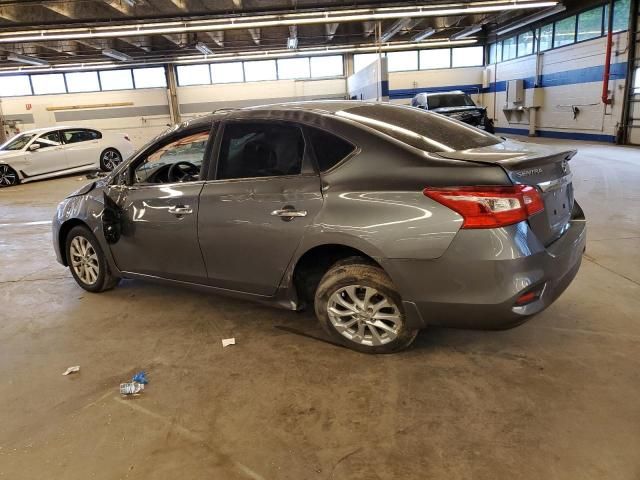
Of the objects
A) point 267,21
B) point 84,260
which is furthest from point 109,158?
point 84,260

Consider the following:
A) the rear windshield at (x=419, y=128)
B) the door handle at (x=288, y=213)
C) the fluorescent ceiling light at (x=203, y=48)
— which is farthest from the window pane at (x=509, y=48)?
the door handle at (x=288, y=213)

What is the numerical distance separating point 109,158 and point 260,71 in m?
11.9

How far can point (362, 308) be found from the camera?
2865 millimetres

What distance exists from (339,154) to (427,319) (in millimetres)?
1050

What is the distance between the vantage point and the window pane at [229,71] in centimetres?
2372

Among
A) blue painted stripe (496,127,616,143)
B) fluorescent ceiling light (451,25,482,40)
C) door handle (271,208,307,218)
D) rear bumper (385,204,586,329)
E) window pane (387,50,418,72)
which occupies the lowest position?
blue painted stripe (496,127,616,143)

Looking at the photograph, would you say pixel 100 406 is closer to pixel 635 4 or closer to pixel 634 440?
pixel 634 440

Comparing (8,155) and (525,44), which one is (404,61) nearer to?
(525,44)

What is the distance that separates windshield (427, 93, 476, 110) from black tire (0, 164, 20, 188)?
11.6 metres

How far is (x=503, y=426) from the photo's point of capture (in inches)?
88.8

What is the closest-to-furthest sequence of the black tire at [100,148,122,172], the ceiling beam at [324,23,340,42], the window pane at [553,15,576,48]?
the black tire at [100,148,122,172]
the window pane at [553,15,576,48]
the ceiling beam at [324,23,340,42]

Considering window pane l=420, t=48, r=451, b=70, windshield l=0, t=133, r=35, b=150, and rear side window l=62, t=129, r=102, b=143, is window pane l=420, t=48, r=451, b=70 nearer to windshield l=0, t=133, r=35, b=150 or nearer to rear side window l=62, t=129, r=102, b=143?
rear side window l=62, t=129, r=102, b=143

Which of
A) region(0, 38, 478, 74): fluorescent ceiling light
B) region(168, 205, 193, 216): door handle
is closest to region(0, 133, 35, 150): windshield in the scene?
region(0, 38, 478, 74): fluorescent ceiling light

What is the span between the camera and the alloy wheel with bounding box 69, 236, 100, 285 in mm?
4162
